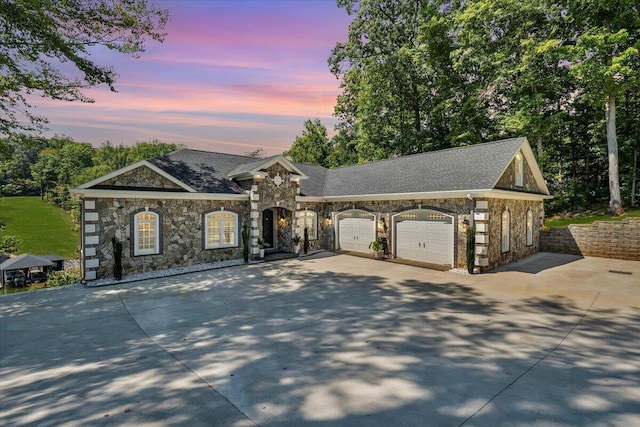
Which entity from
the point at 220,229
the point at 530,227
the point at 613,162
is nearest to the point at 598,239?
the point at 530,227

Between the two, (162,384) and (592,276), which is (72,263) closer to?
(162,384)

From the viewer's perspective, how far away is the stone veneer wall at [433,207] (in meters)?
13.1

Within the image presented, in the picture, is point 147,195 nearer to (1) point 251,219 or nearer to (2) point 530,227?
(1) point 251,219

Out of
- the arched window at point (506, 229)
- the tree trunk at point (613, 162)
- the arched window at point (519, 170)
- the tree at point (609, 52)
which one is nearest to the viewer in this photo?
the arched window at point (506, 229)

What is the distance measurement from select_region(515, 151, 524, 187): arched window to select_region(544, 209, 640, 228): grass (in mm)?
6875

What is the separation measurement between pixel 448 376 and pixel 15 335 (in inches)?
355

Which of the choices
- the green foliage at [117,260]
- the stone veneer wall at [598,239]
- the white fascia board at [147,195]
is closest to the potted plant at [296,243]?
A: the white fascia board at [147,195]

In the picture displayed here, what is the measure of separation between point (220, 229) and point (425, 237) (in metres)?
9.65

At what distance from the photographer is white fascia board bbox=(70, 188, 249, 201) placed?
11.2m

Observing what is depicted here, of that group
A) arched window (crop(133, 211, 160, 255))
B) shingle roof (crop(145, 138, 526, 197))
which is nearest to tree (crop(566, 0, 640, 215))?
shingle roof (crop(145, 138, 526, 197))

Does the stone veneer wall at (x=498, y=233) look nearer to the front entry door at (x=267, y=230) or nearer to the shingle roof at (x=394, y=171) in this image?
the shingle roof at (x=394, y=171)

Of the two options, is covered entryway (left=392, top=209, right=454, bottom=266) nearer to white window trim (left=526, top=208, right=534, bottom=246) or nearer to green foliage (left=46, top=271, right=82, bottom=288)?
white window trim (left=526, top=208, right=534, bottom=246)

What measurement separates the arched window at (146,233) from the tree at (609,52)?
83.7 ft

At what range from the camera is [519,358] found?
557cm
